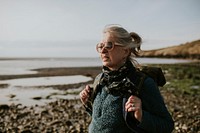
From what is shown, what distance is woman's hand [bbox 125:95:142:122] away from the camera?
9.41 ft

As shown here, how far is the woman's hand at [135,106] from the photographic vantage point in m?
2.87

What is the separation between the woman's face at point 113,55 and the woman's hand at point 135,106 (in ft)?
1.78

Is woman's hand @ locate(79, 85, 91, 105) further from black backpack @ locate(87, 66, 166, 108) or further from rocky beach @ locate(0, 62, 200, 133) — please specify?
rocky beach @ locate(0, 62, 200, 133)

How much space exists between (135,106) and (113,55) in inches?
27.0

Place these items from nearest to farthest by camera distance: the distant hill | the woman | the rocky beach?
the woman → the rocky beach → the distant hill

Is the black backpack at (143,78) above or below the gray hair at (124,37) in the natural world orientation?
below

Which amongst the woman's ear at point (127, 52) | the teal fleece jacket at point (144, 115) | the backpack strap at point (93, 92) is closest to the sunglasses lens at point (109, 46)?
the woman's ear at point (127, 52)

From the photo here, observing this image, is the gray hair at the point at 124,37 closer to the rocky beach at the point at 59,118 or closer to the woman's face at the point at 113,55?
the woman's face at the point at 113,55

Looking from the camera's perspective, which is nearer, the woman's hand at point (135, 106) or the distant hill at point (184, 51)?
the woman's hand at point (135, 106)

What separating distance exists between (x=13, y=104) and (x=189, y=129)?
1168cm

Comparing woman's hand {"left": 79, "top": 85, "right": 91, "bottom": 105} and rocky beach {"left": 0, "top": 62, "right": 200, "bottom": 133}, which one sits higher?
woman's hand {"left": 79, "top": 85, "right": 91, "bottom": 105}

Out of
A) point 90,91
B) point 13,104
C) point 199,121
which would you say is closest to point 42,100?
point 13,104

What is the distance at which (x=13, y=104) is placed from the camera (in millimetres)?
18719

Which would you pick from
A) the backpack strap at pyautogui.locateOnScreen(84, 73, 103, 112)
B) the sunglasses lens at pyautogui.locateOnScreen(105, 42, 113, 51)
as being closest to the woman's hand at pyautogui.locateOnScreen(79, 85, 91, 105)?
the backpack strap at pyautogui.locateOnScreen(84, 73, 103, 112)
